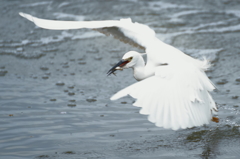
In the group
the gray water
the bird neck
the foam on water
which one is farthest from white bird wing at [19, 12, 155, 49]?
the foam on water

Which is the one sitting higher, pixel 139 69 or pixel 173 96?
pixel 139 69

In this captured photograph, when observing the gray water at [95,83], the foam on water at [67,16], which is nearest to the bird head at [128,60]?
the gray water at [95,83]

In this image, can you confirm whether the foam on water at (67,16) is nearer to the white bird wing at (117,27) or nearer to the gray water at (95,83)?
the gray water at (95,83)

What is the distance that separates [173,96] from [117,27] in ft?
5.00

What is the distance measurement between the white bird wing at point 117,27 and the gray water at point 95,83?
0.88 meters

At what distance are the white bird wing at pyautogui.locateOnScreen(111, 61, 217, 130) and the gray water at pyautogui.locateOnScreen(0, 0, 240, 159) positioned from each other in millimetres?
520

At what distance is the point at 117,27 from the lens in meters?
4.03

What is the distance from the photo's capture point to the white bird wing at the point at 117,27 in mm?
3746

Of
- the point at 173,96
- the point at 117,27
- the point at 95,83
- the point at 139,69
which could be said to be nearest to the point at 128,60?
Answer: the point at 139,69

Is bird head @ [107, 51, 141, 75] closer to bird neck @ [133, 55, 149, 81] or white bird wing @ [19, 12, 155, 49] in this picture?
bird neck @ [133, 55, 149, 81]

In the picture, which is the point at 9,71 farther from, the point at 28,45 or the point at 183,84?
the point at 183,84

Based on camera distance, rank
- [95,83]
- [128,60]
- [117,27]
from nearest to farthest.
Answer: [128,60], [117,27], [95,83]

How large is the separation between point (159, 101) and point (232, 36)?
5.02m

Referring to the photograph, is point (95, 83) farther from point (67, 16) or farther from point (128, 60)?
point (67, 16)
